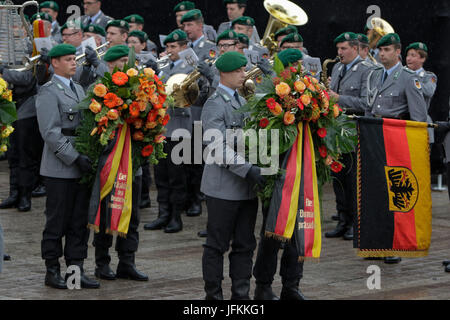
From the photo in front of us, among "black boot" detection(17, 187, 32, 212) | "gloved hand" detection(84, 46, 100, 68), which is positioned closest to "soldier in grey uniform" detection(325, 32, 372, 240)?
"gloved hand" detection(84, 46, 100, 68)

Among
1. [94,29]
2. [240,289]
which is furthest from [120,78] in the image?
[94,29]

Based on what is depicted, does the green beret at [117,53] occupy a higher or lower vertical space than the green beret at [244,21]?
higher

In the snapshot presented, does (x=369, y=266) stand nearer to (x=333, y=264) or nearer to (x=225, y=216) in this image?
(x=333, y=264)

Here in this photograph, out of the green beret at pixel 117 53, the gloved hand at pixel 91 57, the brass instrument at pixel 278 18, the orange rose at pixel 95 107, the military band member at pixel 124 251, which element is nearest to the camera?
the orange rose at pixel 95 107

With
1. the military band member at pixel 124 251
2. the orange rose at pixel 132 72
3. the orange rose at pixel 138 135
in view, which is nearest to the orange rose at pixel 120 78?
the orange rose at pixel 132 72

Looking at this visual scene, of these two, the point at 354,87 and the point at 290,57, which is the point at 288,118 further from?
the point at 354,87

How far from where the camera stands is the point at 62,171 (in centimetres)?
871

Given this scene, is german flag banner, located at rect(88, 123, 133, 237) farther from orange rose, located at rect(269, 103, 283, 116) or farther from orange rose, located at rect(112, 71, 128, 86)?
orange rose, located at rect(269, 103, 283, 116)

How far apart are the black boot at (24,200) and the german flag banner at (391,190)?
586 centimetres

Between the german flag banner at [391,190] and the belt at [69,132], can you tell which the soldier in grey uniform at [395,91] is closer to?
the german flag banner at [391,190]

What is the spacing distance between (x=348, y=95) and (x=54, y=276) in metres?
4.84

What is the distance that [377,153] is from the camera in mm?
8906

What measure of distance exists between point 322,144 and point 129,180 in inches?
77.0

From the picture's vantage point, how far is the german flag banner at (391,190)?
8.85 metres
